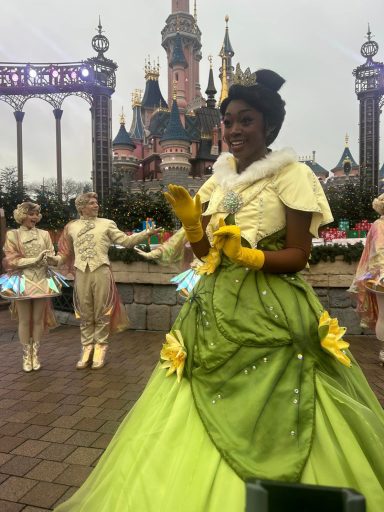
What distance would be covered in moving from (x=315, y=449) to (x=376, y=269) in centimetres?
348

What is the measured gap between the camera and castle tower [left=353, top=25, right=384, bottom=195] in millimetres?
22297

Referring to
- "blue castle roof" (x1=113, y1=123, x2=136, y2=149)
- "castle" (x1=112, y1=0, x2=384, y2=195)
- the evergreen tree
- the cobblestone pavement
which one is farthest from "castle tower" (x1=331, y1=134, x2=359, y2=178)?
the cobblestone pavement

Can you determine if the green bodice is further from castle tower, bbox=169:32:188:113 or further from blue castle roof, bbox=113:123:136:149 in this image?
castle tower, bbox=169:32:188:113

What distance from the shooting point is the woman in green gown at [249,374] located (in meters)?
1.27

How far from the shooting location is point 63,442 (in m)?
2.79

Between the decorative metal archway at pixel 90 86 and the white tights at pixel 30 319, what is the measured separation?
1814 cm

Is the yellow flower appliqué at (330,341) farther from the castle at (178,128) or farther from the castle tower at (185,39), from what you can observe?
the castle tower at (185,39)

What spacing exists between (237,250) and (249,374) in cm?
47

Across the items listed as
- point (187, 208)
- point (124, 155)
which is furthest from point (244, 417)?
point (124, 155)

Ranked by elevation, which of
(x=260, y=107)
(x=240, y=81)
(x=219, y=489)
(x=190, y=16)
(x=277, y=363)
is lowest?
(x=219, y=489)

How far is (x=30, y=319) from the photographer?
4.55m

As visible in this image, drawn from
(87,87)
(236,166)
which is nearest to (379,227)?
(236,166)

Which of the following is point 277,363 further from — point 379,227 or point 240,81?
point 379,227

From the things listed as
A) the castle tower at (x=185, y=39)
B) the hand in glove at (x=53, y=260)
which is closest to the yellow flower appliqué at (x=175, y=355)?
the hand in glove at (x=53, y=260)
